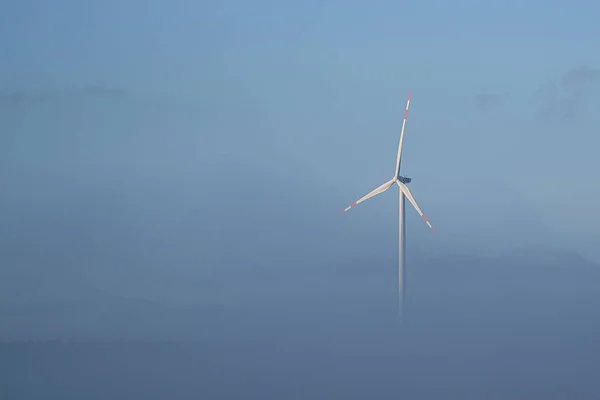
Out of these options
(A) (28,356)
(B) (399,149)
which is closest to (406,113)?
(B) (399,149)

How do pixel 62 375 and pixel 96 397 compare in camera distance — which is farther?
pixel 62 375

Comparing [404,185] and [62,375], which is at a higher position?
[404,185]

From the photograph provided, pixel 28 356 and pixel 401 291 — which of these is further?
pixel 28 356

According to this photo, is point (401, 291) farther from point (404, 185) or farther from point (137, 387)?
point (137, 387)

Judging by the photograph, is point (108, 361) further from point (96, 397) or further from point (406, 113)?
point (406, 113)

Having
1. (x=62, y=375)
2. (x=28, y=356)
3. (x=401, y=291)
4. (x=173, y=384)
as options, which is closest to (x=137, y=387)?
(x=173, y=384)

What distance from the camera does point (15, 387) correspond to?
13838cm

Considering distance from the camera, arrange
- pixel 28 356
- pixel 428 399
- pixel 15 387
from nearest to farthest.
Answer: pixel 428 399 < pixel 15 387 < pixel 28 356

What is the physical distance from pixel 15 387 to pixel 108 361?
52.7 feet

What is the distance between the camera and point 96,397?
423ft

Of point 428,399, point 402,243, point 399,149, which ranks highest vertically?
point 399,149

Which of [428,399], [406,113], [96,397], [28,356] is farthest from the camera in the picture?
[28,356]

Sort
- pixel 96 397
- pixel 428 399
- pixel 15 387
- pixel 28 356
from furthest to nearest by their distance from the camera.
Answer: pixel 28 356, pixel 15 387, pixel 96 397, pixel 428 399

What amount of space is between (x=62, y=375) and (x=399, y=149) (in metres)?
65.4
